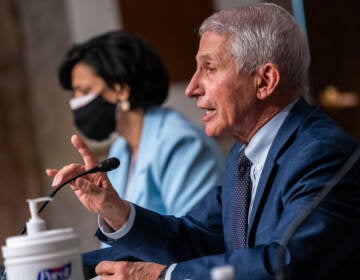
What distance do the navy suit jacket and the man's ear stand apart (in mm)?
81

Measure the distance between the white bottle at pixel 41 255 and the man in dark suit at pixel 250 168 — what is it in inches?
9.8

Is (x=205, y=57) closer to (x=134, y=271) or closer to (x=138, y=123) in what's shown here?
(x=134, y=271)

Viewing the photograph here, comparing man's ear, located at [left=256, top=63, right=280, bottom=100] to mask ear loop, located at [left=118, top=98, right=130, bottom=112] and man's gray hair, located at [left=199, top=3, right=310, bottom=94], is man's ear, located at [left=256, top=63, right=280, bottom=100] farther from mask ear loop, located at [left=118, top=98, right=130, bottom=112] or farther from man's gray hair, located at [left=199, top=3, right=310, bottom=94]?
mask ear loop, located at [left=118, top=98, right=130, bottom=112]

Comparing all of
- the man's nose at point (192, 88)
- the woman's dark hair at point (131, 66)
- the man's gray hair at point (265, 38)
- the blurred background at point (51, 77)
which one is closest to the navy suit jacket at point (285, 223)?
the man's gray hair at point (265, 38)

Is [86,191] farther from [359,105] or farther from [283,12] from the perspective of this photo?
[359,105]

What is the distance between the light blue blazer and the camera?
13.4 ft

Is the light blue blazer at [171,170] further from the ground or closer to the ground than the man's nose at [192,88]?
closer to the ground

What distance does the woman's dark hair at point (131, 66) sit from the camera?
4.49m

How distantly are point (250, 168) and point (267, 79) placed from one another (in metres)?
0.23

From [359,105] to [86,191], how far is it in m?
2.22

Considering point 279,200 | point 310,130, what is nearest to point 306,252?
point 279,200

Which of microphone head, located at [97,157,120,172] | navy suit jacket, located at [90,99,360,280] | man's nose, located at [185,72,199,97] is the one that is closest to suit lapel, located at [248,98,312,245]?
navy suit jacket, located at [90,99,360,280]

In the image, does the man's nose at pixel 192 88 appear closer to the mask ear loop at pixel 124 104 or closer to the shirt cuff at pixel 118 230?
the shirt cuff at pixel 118 230

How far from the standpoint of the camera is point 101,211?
8.34 feet
